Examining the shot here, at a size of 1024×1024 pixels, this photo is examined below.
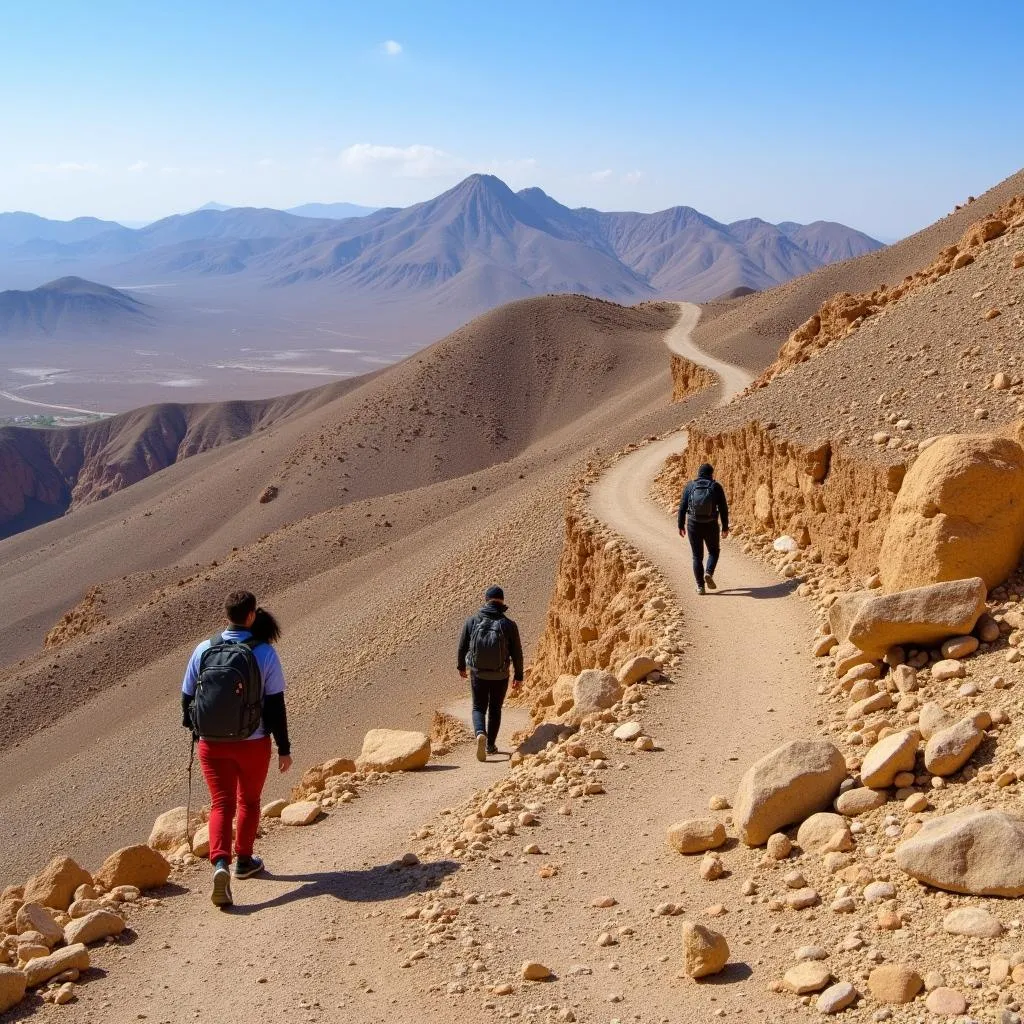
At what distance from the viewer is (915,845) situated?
4.85 metres

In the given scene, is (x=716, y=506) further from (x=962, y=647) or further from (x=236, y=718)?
(x=236, y=718)

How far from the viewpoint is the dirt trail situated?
16.3ft

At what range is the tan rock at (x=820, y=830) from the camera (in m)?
5.54

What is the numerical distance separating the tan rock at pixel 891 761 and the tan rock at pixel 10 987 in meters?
4.54

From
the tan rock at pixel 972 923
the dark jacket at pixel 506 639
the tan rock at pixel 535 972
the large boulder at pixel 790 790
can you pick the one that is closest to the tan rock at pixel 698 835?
the large boulder at pixel 790 790

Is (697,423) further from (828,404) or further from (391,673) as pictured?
(391,673)

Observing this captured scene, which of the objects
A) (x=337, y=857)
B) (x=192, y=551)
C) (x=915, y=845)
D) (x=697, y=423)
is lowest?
(x=192, y=551)

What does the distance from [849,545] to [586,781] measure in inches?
195

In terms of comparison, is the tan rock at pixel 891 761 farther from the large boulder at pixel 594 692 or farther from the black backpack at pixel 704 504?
the black backpack at pixel 704 504

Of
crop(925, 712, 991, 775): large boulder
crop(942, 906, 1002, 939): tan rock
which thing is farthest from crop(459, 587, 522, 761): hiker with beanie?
crop(942, 906, 1002, 939): tan rock

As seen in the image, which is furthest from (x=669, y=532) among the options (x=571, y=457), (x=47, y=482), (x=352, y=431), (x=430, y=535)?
(x=47, y=482)

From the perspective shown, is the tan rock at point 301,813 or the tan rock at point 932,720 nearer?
the tan rock at point 932,720

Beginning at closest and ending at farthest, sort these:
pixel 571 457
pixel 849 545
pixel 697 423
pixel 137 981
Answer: pixel 137 981
pixel 849 545
pixel 697 423
pixel 571 457

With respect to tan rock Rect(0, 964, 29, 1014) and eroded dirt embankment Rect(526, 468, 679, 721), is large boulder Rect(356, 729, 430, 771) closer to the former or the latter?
eroded dirt embankment Rect(526, 468, 679, 721)
